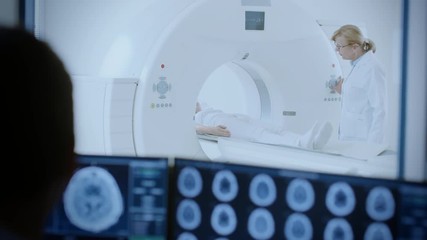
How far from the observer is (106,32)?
2691mm

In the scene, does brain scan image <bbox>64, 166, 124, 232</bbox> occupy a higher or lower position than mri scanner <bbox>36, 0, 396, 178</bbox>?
lower

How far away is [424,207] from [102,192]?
0.65 metres

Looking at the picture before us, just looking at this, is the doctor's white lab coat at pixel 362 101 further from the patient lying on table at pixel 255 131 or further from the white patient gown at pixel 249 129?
the white patient gown at pixel 249 129

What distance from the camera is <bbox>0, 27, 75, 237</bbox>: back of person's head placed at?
54 centimetres

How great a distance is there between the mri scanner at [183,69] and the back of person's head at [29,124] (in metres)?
1.45

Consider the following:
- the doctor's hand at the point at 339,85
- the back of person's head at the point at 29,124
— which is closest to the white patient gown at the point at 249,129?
the doctor's hand at the point at 339,85

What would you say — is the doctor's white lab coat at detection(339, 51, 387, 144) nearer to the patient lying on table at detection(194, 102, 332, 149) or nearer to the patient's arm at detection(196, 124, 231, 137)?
the patient lying on table at detection(194, 102, 332, 149)

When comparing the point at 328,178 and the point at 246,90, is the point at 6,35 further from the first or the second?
the point at 246,90

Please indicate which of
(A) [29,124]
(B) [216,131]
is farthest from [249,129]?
(A) [29,124]

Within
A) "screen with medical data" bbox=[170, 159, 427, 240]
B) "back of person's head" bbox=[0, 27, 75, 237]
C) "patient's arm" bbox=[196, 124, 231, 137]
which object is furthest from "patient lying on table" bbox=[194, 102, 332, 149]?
"back of person's head" bbox=[0, 27, 75, 237]

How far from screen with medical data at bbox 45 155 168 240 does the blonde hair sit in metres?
2.29

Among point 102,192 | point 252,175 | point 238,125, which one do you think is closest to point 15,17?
point 102,192

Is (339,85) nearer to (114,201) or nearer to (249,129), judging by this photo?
(249,129)

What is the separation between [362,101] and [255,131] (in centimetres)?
66
